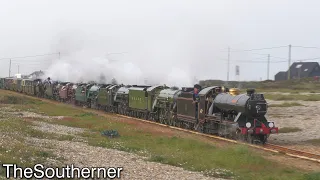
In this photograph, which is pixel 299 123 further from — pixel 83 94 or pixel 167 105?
pixel 83 94

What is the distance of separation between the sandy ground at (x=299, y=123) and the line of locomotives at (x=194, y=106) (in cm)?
275

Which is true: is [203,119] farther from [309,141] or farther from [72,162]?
[72,162]

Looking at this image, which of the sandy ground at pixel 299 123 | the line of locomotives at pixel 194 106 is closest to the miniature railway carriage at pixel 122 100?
the line of locomotives at pixel 194 106

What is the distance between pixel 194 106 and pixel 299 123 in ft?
42.1

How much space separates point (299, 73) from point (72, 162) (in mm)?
127562

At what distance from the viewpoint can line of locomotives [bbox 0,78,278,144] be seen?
25000 millimetres

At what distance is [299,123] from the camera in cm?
3775

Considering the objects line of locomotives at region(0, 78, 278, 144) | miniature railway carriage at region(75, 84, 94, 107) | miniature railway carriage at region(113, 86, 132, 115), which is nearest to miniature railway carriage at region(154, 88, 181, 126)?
line of locomotives at region(0, 78, 278, 144)

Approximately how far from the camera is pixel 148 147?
2247cm

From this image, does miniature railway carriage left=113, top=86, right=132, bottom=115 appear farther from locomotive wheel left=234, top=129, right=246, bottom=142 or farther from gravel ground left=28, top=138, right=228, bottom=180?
gravel ground left=28, top=138, right=228, bottom=180

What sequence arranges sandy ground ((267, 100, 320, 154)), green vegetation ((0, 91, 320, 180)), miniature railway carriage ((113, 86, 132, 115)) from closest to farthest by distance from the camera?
1. green vegetation ((0, 91, 320, 180))
2. sandy ground ((267, 100, 320, 154))
3. miniature railway carriage ((113, 86, 132, 115))

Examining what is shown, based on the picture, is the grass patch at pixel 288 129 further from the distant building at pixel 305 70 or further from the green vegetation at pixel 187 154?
the distant building at pixel 305 70

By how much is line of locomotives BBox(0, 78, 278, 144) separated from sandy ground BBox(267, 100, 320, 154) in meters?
2.75

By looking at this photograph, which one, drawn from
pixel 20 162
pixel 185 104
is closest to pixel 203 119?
Result: pixel 185 104
